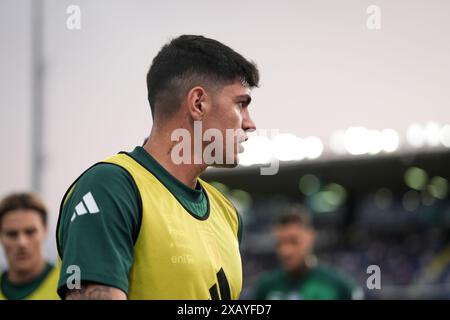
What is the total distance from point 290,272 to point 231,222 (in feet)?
14.9

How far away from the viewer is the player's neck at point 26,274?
494 cm

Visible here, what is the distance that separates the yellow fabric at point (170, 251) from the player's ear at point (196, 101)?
0.28 m

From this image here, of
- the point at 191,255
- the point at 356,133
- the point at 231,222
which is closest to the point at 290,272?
the point at 231,222

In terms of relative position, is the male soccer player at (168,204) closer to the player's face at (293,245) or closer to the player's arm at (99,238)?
the player's arm at (99,238)

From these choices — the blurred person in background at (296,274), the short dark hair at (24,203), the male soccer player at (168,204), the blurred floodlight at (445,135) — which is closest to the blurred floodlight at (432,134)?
the blurred floodlight at (445,135)

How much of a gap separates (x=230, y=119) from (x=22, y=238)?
2829 mm

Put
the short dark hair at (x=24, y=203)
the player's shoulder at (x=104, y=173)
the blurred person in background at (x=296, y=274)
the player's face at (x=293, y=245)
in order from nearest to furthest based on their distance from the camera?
the player's shoulder at (x=104, y=173)
the short dark hair at (x=24, y=203)
the blurred person in background at (x=296, y=274)
the player's face at (x=293, y=245)

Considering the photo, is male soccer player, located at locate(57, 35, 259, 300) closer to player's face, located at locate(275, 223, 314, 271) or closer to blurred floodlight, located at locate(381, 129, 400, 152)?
player's face, located at locate(275, 223, 314, 271)

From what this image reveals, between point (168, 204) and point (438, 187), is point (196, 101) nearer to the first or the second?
point (168, 204)

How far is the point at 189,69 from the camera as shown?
2738 millimetres

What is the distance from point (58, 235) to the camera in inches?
98.0

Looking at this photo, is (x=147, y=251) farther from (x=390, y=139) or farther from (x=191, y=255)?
(x=390, y=139)

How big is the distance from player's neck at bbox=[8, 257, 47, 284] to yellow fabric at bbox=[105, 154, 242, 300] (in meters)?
2.55

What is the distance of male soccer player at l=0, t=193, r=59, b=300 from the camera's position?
4.89m
